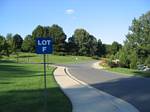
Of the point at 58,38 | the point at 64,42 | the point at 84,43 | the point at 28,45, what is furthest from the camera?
the point at 84,43

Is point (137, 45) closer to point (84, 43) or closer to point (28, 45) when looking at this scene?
point (28, 45)

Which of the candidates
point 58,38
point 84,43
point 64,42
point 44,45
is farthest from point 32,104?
point 84,43

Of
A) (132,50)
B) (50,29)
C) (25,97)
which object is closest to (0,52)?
(132,50)

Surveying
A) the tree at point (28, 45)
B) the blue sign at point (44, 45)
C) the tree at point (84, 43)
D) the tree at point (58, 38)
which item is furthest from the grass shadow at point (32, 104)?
the tree at point (84, 43)

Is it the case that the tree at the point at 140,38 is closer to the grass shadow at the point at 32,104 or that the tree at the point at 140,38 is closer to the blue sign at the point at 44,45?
the grass shadow at the point at 32,104

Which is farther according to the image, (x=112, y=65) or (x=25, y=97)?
(x=112, y=65)

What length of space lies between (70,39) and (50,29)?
1040 cm

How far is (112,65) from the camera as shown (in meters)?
63.7

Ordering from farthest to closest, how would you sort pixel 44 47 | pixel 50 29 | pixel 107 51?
pixel 107 51
pixel 50 29
pixel 44 47

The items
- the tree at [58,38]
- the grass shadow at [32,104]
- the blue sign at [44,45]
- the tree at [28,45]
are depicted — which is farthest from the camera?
the tree at [58,38]

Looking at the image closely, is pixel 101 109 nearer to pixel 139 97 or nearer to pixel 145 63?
pixel 139 97

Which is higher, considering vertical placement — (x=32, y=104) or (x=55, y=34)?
(x=55, y=34)

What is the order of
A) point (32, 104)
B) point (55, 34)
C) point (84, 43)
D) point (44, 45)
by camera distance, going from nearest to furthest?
point (44, 45) → point (32, 104) → point (55, 34) → point (84, 43)

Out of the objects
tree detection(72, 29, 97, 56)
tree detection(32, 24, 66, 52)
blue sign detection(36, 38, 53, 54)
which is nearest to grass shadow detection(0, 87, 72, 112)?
blue sign detection(36, 38, 53, 54)
